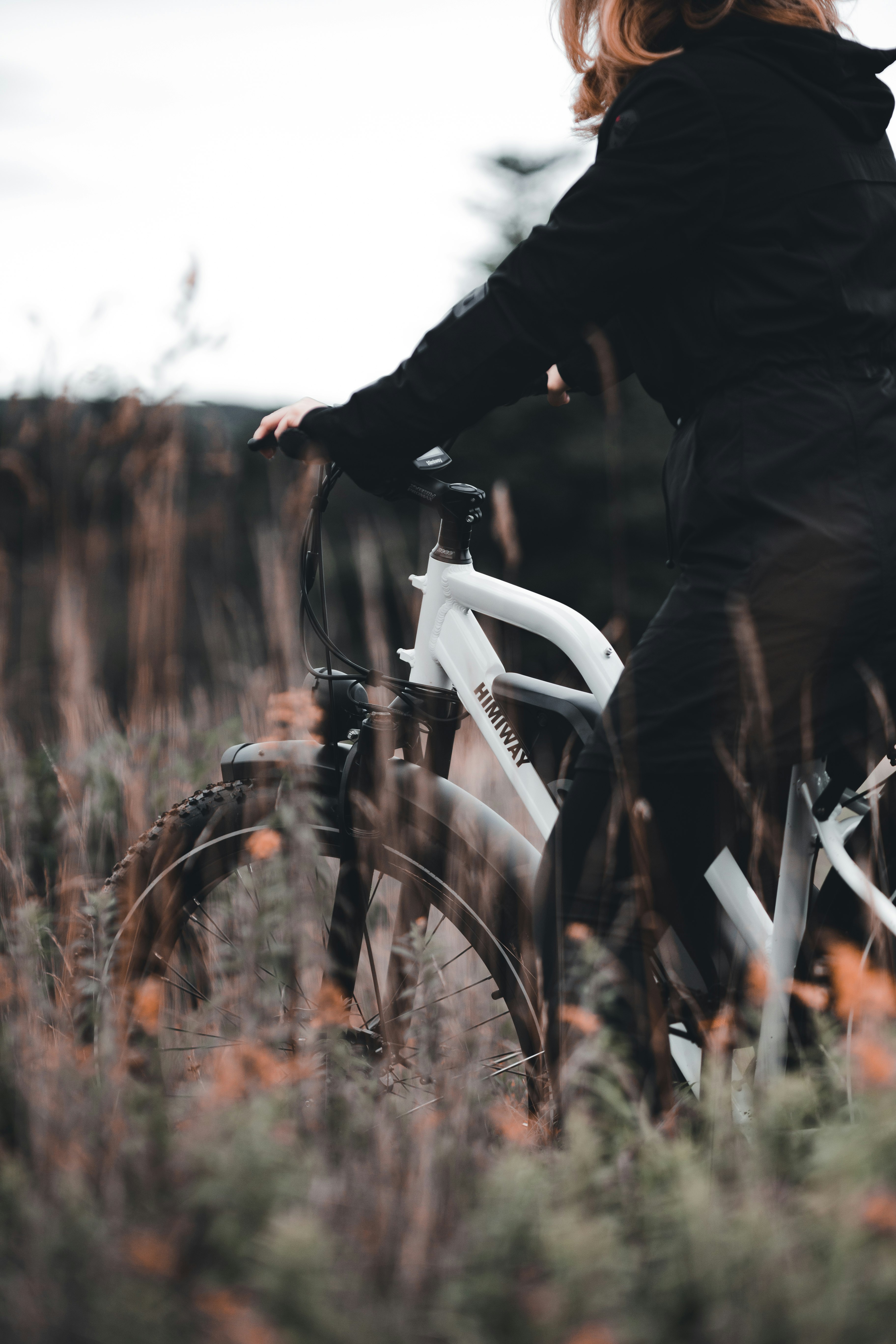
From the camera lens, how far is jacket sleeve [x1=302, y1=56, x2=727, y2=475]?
1312 millimetres

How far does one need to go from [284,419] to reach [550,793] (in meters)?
0.79

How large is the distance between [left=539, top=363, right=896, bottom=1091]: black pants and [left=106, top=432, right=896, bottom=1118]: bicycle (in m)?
0.16

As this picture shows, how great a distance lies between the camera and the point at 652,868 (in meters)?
1.47

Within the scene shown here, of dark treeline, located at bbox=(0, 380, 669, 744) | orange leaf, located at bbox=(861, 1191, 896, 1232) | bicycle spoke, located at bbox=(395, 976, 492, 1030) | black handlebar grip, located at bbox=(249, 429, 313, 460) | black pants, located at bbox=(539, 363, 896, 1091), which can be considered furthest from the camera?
dark treeline, located at bbox=(0, 380, 669, 744)

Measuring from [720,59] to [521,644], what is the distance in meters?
11.2

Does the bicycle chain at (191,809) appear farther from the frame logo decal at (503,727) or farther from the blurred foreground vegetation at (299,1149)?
the frame logo decal at (503,727)

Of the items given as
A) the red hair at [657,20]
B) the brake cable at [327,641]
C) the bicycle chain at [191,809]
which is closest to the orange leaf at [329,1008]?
the bicycle chain at [191,809]

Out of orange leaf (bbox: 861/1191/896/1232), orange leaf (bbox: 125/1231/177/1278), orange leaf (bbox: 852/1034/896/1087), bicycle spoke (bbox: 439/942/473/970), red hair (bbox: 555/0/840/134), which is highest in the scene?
red hair (bbox: 555/0/840/134)

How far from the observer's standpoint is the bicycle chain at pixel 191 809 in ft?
5.98

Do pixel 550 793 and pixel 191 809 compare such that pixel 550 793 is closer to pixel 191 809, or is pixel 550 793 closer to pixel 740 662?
pixel 740 662

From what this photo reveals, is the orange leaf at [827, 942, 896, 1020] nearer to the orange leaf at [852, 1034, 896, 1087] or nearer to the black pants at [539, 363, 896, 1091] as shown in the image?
the orange leaf at [852, 1034, 896, 1087]

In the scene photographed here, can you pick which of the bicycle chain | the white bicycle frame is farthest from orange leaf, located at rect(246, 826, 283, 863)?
the white bicycle frame

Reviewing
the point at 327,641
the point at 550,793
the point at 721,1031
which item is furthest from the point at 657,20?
the point at 721,1031

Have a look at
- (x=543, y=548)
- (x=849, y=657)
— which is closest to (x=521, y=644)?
(x=543, y=548)
